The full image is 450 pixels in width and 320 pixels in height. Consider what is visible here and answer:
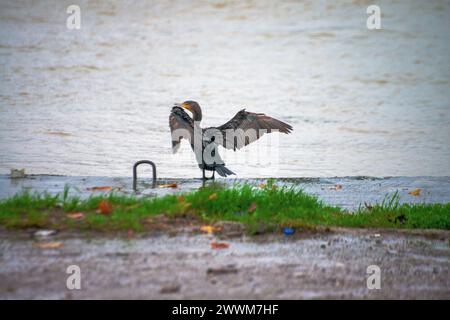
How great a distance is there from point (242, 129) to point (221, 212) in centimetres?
228

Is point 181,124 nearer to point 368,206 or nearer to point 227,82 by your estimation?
point 368,206

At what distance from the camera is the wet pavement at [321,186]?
8.23m

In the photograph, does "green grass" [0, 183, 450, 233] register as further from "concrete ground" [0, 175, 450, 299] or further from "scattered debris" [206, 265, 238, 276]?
"scattered debris" [206, 265, 238, 276]

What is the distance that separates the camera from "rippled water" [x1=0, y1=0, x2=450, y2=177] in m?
11.7

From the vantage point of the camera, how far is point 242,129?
897 centimetres

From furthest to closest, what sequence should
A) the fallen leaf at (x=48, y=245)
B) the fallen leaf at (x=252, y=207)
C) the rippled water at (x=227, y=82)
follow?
the rippled water at (x=227, y=82), the fallen leaf at (x=252, y=207), the fallen leaf at (x=48, y=245)

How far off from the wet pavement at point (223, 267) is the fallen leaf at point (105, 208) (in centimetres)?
56

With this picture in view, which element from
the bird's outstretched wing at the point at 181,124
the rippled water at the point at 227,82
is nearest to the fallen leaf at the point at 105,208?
the bird's outstretched wing at the point at 181,124

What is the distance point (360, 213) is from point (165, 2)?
65.1 ft

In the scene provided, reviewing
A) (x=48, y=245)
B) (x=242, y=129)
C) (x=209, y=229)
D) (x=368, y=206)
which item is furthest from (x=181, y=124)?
(x=48, y=245)

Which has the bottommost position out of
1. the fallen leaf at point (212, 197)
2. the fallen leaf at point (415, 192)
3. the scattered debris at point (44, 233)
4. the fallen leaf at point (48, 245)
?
the fallen leaf at point (48, 245)

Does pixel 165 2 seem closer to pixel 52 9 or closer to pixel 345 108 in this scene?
pixel 52 9

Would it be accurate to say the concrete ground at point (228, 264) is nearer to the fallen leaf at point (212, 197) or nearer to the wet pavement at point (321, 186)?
the fallen leaf at point (212, 197)

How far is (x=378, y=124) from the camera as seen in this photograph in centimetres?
1452
